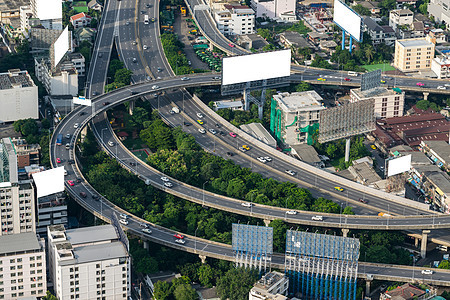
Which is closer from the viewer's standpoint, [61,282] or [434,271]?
[61,282]

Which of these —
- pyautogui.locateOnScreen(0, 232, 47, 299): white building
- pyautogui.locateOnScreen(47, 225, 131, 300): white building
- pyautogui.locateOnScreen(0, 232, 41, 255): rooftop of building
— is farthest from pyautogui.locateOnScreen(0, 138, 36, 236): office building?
pyautogui.locateOnScreen(47, 225, 131, 300): white building

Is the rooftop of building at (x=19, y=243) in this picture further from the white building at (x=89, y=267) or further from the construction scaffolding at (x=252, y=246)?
the construction scaffolding at (x=252, y=246)

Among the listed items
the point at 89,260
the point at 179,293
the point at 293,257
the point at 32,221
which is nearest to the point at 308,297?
the point at 293,257

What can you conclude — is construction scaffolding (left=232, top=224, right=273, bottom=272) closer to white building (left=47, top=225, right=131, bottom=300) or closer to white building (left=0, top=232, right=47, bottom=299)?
white building (left=47, top=225, right=131, bottom=300)

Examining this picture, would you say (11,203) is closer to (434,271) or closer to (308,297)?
(308,297)

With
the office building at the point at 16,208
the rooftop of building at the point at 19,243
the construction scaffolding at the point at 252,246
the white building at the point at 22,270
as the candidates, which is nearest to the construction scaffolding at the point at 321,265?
the construction scaffolding at the point at 252,246

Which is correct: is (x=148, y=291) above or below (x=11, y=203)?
below
